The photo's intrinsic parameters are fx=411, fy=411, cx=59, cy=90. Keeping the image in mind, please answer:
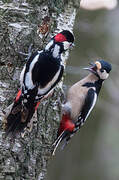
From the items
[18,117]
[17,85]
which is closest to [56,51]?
[17,85]

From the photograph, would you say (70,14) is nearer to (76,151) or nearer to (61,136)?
(61,136)

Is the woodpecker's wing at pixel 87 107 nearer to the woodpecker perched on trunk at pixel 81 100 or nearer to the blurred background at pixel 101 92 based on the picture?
the woodpecker perched on trunk at pixel 81 100

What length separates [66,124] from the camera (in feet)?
14.4

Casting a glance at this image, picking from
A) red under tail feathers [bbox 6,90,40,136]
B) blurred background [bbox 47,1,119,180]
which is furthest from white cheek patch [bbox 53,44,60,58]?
blurred background [bbox 47,1,119,180]

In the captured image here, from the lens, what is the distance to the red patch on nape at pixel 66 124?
169 inches

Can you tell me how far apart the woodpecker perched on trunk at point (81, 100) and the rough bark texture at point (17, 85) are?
2.26 ft

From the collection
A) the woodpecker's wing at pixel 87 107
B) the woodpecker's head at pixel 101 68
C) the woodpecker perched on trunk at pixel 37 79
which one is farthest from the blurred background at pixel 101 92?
the woodpecker perched on trunk at pixel 37 79

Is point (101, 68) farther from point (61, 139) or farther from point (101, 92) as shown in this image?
point (101, 92)

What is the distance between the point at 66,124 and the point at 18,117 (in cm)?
108

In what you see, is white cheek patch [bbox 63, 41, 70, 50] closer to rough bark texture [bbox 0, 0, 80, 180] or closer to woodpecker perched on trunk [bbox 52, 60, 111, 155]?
rough bark texture [bbox 0, 0, 80, 180]

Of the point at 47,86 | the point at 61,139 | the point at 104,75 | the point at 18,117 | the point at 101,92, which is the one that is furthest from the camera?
the point at 101,92

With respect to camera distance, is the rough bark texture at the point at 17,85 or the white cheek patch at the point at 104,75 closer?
the rough bark texture at the point at 17,85

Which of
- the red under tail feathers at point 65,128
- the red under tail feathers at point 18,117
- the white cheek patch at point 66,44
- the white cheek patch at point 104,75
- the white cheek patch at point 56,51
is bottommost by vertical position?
the red under tail feathers at point 65,128

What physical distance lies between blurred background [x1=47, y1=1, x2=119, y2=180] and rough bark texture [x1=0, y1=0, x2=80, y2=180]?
3.35 m
